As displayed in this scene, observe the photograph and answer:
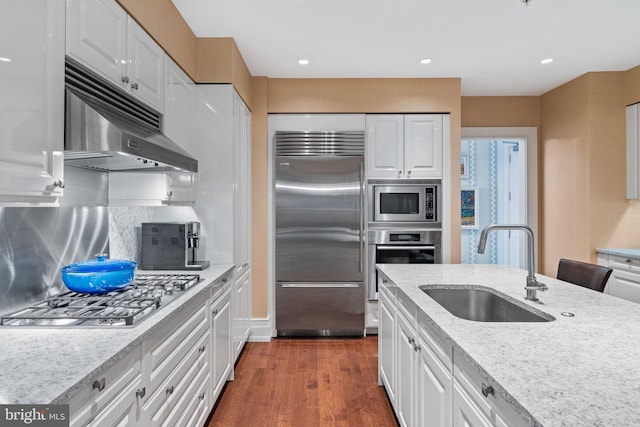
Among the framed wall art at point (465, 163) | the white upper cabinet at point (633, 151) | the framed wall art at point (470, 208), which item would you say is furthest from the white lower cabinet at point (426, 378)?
the framed wall art at point (465, 163)

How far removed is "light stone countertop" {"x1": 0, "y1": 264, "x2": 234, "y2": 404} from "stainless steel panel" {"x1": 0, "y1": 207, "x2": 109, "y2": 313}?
0.31 meters

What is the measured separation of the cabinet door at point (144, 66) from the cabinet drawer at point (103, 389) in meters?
1.38

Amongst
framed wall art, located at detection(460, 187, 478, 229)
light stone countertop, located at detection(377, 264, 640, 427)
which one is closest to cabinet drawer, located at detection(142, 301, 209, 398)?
light stone countertop, located at detection(377, 264, 640, 427)

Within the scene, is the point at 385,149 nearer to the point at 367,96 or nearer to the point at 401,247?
the point at 367,96

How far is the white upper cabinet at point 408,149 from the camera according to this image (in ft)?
12.4

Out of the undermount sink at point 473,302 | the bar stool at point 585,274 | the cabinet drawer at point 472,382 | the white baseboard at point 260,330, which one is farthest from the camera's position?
the white baseboard at point 260,330

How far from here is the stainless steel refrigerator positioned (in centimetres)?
360

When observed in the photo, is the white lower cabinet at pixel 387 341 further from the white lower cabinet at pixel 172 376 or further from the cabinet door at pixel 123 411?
the cabinet door at pixel 123 411

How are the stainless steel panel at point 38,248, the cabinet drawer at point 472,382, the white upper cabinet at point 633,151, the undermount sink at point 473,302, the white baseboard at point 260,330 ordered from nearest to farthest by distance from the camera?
the cabinet drawer at point 472,382 < the stainless steel panel at point 38,248 < the undermount sink at point 473,302 < the white upper cabinet at point 633,151 < the white baseboard at point 260,330

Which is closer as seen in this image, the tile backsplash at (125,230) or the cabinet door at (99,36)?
the cabinet door at (99,36)

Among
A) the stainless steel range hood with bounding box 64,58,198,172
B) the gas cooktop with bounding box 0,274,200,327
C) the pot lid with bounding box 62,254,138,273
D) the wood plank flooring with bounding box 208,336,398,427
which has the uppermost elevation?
the stainless steel range hood with bounding box 64,58,198,172

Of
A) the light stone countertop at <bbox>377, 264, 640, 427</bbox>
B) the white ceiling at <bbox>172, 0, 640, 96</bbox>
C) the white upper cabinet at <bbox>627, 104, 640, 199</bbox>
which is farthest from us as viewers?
the white upper cabinet at <bbox>627, 104, 640, 199</bbox>

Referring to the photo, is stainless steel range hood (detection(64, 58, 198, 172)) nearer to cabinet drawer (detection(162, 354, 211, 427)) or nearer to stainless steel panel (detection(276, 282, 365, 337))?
cabinet drawer (detection(162, 354, 211, 427))

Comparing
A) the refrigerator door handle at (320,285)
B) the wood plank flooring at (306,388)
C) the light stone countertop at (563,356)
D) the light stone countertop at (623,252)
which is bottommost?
the wood plank flooring at (306,388)
